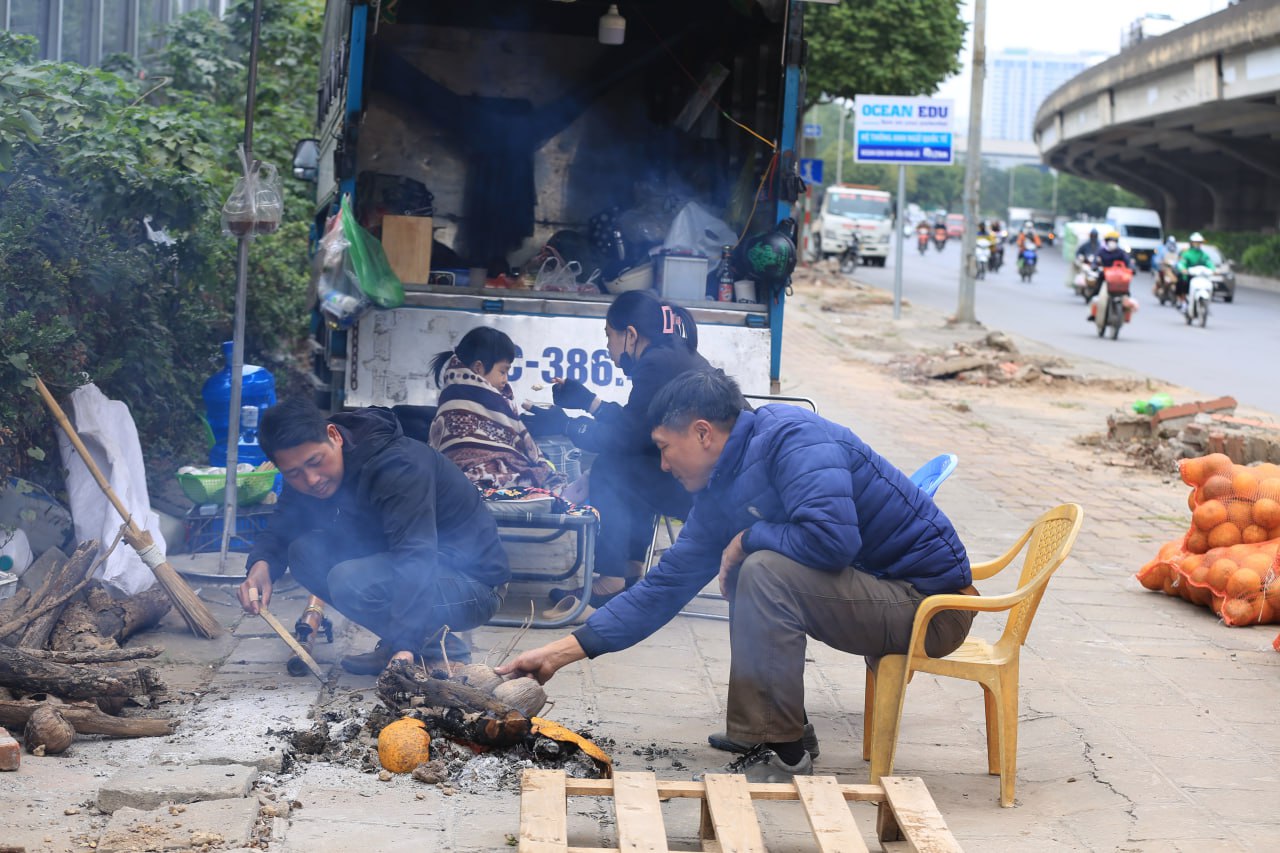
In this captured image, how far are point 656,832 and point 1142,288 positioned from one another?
33602mm

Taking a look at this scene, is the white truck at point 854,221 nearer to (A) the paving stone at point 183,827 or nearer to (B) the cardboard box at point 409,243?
(B) the cardboard box at point 409,243

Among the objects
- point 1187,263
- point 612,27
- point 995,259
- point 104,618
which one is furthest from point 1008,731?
point 995,259

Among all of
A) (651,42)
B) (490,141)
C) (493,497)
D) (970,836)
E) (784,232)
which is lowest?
(970,836)

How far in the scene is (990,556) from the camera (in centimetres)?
738

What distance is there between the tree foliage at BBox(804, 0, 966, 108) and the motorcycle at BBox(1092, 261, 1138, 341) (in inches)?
455

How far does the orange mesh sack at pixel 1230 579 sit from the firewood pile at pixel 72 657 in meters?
4.46

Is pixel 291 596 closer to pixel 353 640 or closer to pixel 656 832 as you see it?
pixel 353 640

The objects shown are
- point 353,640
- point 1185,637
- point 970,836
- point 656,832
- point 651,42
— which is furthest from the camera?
point 651,42

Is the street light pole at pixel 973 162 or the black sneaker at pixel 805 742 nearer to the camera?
the black sneaker at pixel 805 742

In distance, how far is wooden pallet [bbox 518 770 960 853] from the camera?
10.6ft

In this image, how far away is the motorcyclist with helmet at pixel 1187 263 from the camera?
2548 cm

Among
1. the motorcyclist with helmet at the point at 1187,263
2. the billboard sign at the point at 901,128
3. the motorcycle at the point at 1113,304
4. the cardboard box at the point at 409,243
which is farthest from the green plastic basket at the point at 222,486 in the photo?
the motorcyclist with helmet at the point at 1187,263

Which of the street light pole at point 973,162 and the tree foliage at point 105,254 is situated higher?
the street light pole at point 973,162

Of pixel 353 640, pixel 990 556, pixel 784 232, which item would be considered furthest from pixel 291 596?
pixel 990 556
